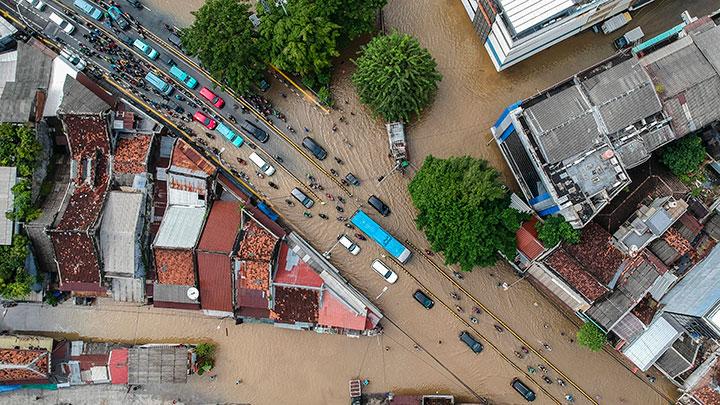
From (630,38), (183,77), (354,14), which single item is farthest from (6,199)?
(630,38)

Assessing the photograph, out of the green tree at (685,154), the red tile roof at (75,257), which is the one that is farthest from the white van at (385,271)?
the green tree at (685,154)

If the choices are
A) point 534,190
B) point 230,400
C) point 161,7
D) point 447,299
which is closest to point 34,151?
point 161,7

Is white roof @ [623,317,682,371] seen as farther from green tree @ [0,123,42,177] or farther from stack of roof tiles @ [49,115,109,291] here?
A: green tree @ [0,123,42,177]

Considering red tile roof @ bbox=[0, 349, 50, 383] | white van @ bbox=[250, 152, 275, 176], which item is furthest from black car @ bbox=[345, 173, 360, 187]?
red tile roof @ bbox=[0, 349, 50, 383]

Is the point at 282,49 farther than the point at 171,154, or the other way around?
the point at 171,154

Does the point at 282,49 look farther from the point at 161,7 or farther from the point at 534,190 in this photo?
the point at 534,190

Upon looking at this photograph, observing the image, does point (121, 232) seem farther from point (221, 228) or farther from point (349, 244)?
point (349, 244)
